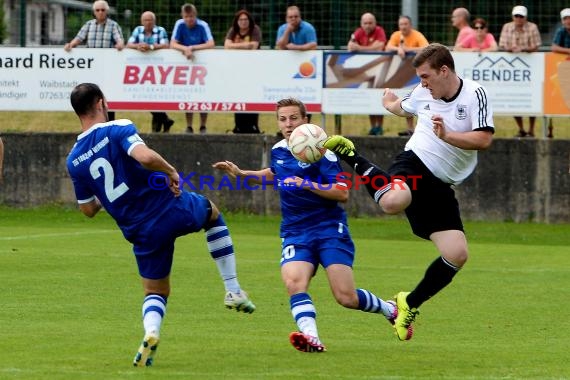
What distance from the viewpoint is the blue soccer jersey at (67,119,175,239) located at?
8062 mm

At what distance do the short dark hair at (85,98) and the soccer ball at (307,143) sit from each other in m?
1.41

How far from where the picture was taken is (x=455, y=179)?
9500 mm

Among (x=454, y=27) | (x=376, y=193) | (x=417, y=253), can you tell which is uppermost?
(x=454, y=27)

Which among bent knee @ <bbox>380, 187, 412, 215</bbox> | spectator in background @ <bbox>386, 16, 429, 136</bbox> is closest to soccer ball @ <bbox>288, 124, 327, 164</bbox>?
bent knee @ <bbox>380, 187, 412, 215</bbox>

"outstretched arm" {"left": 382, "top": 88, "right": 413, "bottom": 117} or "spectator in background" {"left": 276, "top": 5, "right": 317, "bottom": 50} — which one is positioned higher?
"spectator in background" {"left": 276, "top": 5, "right": 317, "bottom": 50}

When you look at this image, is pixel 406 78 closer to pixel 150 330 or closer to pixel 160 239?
pixel 160 239

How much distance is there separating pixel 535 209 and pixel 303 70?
14.2 feet

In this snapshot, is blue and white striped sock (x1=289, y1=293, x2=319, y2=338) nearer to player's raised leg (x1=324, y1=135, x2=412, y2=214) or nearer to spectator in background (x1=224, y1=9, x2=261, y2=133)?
player's raised leg (x1=324, y1=135, x2=412, y2=214)

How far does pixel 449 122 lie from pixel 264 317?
2.51 m

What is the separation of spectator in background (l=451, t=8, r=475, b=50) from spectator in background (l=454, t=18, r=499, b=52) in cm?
7

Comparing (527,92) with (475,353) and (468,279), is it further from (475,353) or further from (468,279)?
(475,353)

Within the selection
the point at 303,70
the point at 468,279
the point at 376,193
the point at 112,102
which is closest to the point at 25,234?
the point at 112,102

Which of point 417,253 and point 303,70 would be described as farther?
point 303,70

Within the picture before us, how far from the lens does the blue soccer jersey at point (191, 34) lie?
816 inches
